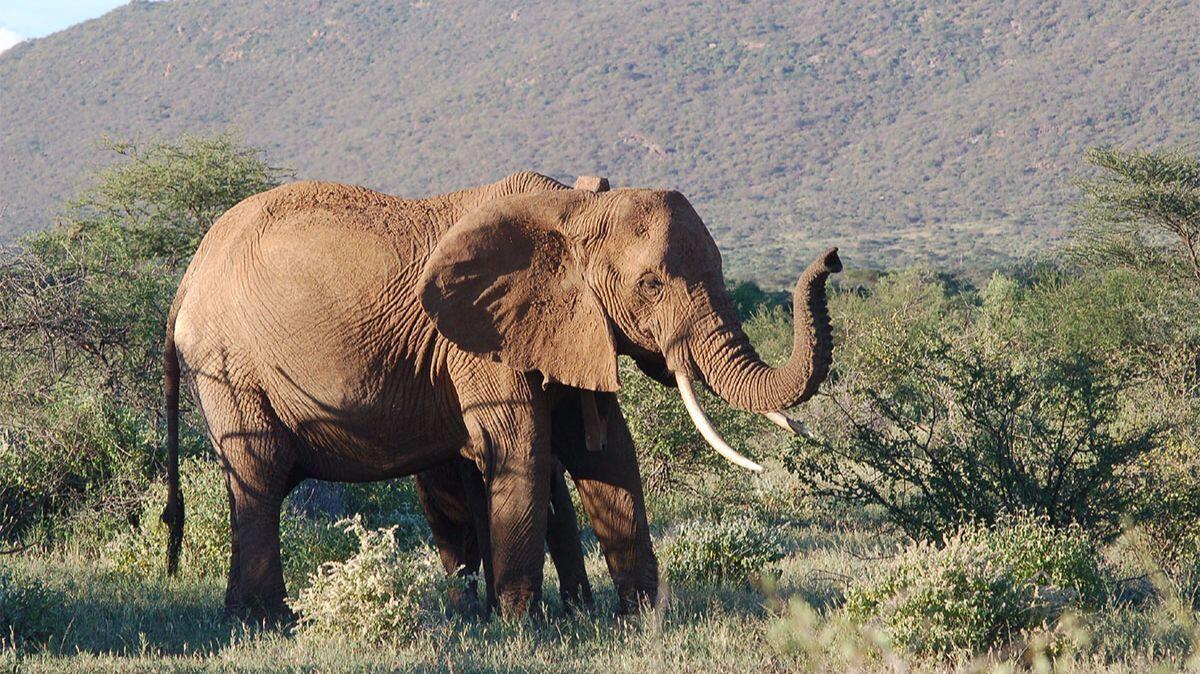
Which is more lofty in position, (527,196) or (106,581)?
(527,196)

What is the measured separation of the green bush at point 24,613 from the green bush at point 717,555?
12.0 ft

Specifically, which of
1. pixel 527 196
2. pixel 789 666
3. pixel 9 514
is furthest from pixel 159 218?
pixel 789 666

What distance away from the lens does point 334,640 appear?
743 cm

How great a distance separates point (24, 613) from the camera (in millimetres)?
7805

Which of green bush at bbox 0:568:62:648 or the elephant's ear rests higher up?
the elephant's ear

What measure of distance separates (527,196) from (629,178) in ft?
389

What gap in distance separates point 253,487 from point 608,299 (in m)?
2.30

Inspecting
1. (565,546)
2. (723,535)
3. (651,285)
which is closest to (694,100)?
(723,535)

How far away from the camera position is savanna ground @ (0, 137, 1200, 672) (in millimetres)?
7227

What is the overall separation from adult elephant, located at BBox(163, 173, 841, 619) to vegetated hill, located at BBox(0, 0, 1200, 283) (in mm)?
85063

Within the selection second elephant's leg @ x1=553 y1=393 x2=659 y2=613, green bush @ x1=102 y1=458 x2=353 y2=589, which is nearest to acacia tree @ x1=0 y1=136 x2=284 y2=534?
green bush @ x1=102 y1=458 x2=353 y2=589

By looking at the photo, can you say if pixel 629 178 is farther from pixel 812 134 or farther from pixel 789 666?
pixel 789 666

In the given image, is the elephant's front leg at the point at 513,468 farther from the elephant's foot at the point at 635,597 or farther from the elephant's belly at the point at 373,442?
the elephant's foot at the point at 635,597

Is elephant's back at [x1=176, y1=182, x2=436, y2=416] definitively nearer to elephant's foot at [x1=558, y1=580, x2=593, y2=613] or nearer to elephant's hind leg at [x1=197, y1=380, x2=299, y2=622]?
elephant's hind leg at [x1=197, y1=380, x2=299, y2=622]
